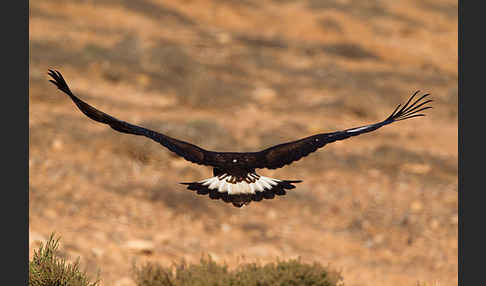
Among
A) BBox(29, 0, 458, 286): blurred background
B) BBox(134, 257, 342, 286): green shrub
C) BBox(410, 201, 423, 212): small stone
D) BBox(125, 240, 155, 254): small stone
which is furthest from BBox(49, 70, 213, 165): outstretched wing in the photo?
BBox(410, 201, 423, 212): small stone

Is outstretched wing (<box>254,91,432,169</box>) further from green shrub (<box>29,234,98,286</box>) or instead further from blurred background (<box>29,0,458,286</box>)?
blurred background (<box>29,0,458,286</box>)

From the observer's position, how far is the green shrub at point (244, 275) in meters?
8.45

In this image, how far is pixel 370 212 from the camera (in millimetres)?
14031

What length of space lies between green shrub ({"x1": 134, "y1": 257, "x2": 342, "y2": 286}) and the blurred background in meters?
0.79

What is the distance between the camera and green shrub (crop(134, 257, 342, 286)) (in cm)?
845

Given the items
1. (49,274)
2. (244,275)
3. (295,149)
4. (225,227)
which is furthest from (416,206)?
(49,274)

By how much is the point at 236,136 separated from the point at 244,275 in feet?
26.9

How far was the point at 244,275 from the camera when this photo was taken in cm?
851

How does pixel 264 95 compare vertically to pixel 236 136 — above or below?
above

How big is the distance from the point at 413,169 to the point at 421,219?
107 inches

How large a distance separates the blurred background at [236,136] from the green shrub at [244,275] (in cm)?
79

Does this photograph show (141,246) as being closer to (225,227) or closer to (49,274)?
(225,227)

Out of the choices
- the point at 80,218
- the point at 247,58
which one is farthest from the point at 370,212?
the point at 247,58

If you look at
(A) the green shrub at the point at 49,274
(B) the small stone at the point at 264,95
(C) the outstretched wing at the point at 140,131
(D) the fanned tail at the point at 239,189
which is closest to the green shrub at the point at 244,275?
(A) the green shrub at the point at 49,274
